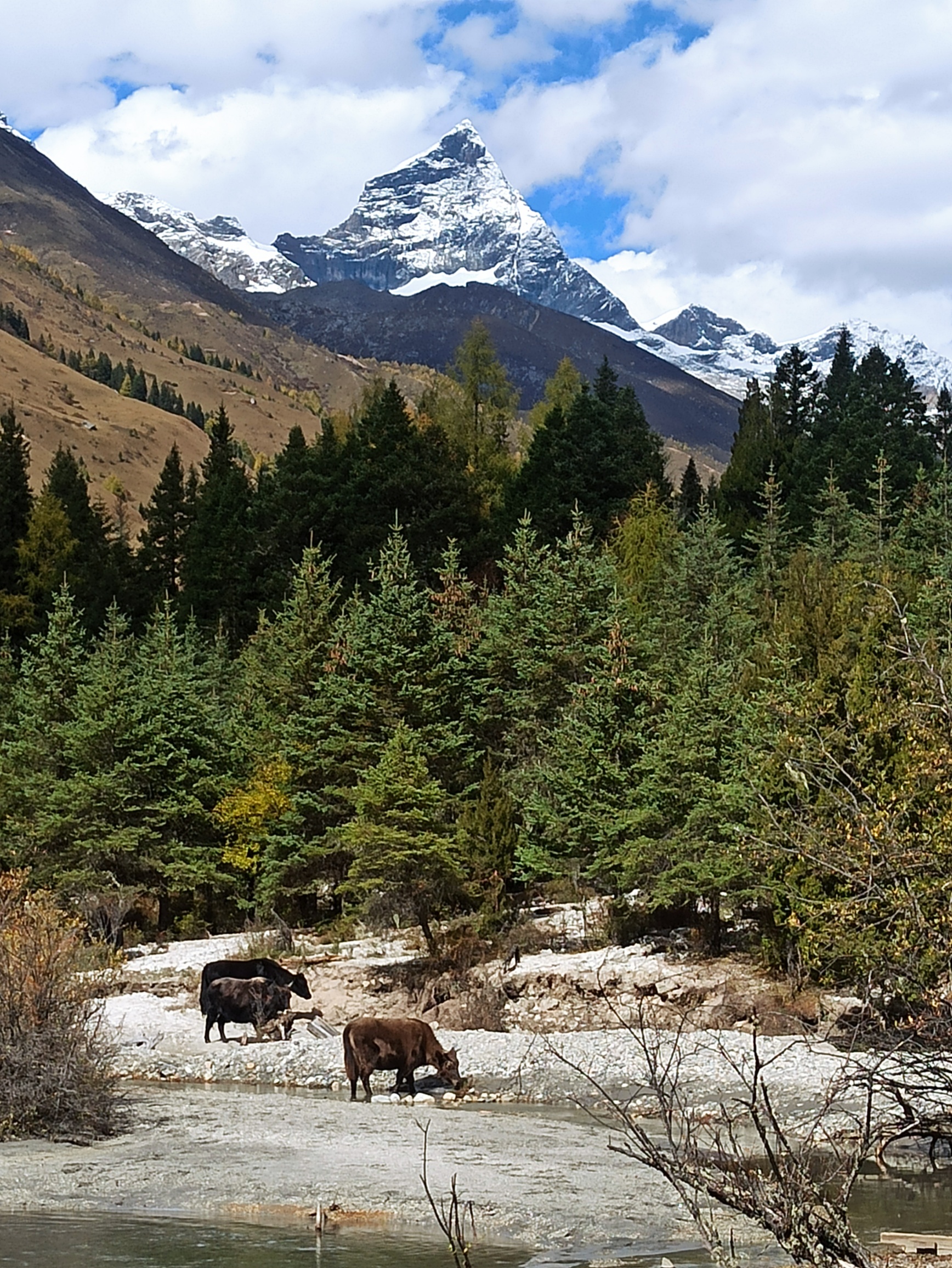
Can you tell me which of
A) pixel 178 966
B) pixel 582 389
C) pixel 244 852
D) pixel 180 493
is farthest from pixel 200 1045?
pixel 180 493

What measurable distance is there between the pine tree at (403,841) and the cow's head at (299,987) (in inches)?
125

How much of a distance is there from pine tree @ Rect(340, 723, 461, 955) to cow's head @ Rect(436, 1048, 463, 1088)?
29.8 feet

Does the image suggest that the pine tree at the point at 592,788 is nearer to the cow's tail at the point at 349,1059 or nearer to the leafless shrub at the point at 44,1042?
the cow's tail at the point at 349,1059

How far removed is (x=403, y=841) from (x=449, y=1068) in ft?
32.6

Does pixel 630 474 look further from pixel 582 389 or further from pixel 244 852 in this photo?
pixel 244 852

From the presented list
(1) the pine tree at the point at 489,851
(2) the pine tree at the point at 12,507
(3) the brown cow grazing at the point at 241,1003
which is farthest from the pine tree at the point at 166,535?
(3) the brown cow grazing at the point at 241,1003

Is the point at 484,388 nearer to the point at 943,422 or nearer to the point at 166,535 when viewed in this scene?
the point at 166,535

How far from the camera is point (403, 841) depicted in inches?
1341

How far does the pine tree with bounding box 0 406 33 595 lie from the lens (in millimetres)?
80625

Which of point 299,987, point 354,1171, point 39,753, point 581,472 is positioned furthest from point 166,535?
point 354,1171

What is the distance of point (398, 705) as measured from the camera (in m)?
40.3

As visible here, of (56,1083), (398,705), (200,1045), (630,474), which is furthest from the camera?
(630,474)

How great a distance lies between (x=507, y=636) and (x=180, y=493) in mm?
50883

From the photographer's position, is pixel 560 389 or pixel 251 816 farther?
pixel 560 389
